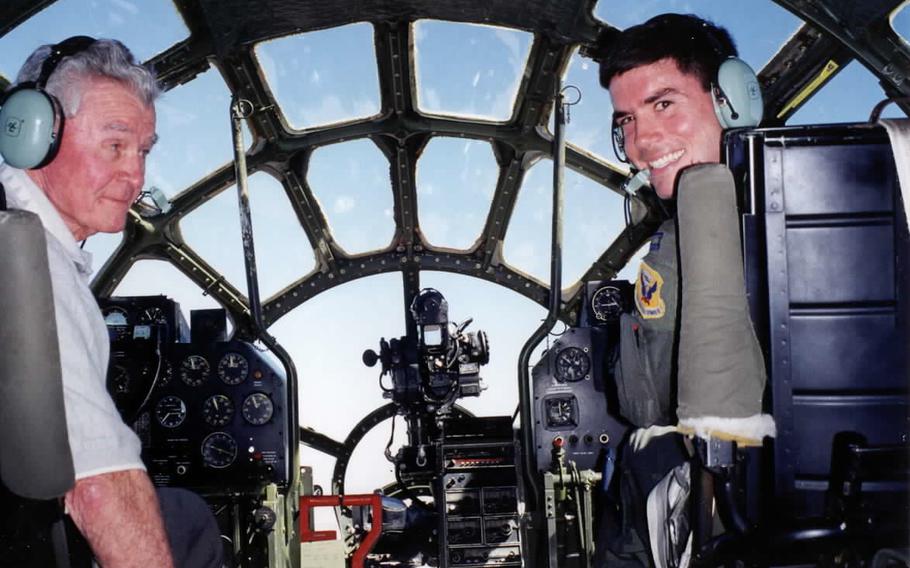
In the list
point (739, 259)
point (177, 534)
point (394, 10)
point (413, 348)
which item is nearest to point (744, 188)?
point (739, 259)

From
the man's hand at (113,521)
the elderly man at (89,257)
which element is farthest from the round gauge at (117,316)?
the man's hand at (113,521)

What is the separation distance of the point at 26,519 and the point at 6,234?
1.59 ft

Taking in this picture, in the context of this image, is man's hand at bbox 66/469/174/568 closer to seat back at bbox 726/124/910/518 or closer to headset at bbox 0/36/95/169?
headset at bbox 0/36/95/169

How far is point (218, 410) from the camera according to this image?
5.72 metres

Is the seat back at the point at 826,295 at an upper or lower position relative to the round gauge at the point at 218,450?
upper

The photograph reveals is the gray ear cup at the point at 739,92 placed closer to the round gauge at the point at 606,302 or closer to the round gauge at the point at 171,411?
the round gauge at the point at 606,302

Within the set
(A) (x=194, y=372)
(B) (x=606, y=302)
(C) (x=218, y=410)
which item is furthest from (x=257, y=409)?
(B) (x=606, y=302)

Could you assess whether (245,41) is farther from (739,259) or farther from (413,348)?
(739,259)

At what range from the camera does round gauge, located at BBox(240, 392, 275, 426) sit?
18.6ft

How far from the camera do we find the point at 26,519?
4.12ft

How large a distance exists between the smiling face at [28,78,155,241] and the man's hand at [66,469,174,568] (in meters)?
0.62

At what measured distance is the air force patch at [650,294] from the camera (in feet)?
5.57

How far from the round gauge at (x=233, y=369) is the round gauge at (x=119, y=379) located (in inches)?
25.1

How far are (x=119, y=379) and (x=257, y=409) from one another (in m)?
0.98
